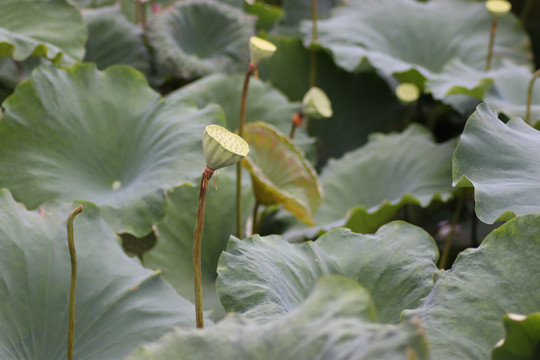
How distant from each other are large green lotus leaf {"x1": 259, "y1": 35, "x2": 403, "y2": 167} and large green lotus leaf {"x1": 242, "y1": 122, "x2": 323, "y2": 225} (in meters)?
0.53

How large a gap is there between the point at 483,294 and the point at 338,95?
129cm

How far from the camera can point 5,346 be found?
0.89 m

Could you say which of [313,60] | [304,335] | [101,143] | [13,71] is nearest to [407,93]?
[313,60]

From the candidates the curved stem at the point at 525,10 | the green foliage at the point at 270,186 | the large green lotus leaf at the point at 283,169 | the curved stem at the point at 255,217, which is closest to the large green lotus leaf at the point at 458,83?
the green foliage at the point at 270,186

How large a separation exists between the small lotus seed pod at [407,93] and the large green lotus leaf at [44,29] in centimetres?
81

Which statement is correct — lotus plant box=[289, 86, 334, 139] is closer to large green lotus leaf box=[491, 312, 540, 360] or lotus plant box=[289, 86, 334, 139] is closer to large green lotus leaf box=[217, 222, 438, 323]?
large green lotus leaf box=[217, 222, 438, 323]

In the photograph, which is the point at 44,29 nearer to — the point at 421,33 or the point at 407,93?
the point at 407,93

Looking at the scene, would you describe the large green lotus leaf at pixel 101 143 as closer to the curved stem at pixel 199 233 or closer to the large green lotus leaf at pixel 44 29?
the large green lotus leaf at pixel 44 29

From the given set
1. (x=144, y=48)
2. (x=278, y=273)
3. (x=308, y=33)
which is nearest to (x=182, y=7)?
(x=144, y=48)

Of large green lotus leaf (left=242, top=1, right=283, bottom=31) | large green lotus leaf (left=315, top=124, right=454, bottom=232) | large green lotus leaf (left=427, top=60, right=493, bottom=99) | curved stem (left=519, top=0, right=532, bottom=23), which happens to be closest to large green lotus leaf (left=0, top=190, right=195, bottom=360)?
large green lotus leaf (left=315, top=124, right=454, bottom=232)

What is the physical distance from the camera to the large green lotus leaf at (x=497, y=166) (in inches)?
38.0

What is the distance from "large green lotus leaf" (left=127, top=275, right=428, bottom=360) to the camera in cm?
55

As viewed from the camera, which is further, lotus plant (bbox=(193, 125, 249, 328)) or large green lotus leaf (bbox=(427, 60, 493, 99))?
large green lotus leaf (bbox=(427, 60, 493, 99))

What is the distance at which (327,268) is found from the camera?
0.98m
